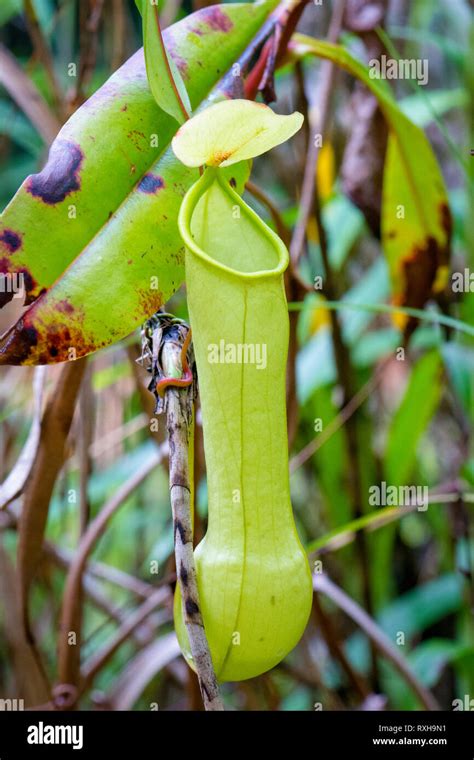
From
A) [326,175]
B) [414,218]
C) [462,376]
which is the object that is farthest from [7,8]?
[462,376]

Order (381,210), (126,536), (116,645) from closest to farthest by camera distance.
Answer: (116,645)
(381,210)
(126,536)

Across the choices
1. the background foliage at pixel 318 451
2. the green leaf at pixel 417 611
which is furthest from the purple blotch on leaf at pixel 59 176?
the green leaf at pixel 417 611

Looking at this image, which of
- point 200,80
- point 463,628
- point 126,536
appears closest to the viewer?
point 200,80

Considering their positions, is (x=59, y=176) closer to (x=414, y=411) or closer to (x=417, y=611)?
(x=414, y=411)

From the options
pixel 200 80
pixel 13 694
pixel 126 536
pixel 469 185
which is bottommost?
pixel 13 694
